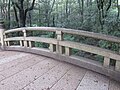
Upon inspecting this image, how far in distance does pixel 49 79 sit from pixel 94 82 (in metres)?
0.86

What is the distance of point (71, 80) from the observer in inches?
95.5

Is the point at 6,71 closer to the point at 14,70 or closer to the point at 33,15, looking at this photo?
the point at 14,70

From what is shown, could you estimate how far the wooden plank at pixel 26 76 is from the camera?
2.26 m

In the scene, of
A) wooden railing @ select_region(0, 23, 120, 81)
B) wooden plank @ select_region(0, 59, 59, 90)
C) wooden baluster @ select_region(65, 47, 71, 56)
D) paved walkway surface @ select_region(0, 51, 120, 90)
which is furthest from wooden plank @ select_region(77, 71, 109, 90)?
wooden plank @ select_region(0, 59, 59, 90)

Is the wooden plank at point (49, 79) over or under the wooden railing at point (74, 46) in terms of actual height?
under

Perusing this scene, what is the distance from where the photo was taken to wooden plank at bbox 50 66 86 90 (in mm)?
2208

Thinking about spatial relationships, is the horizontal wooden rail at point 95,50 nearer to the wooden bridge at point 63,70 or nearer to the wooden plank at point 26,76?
the wooden bridge at point 63,70

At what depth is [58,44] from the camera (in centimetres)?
329

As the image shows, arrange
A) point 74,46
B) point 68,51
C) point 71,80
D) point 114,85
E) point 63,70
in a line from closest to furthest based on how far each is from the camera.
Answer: point 114,85 → point 71,80 → point 63,70 → point 74,46 → point 68,51

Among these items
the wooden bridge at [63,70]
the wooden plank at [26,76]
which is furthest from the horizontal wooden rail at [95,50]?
the wooden plank at [26,76]

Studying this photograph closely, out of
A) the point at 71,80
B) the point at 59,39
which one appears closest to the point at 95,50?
the point at 71,80

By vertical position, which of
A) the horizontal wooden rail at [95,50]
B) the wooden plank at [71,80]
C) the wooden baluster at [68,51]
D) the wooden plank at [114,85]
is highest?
the horizontal wooden rail at [95,50]

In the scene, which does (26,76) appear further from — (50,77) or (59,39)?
(59,39)

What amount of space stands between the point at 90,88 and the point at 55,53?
1570 mm
